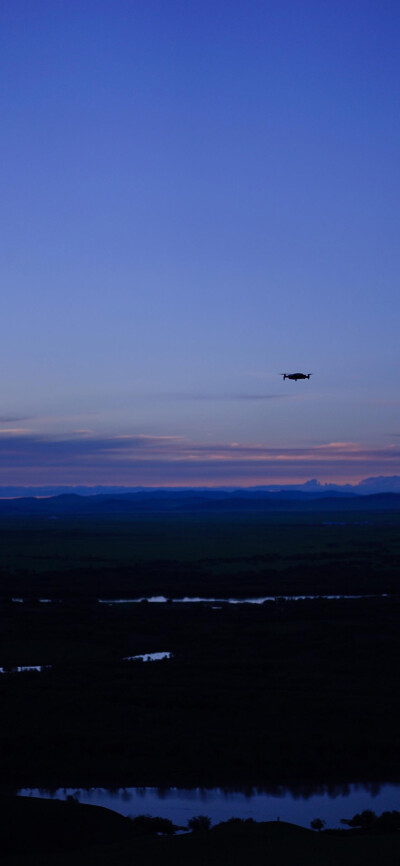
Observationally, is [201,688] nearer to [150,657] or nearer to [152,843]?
[150,657]

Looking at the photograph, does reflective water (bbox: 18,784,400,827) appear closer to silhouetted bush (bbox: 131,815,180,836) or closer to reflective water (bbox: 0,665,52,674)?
silhouetted bush (bbox: 131,815,180,836)

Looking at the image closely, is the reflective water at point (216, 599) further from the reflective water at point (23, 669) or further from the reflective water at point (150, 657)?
the reflective water at point (23, 669)

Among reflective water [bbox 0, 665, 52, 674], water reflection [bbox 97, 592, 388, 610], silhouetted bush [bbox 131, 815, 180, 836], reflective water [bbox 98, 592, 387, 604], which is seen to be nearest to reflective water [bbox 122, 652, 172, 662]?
reflective water [bbox 0, 665, 52, 674]

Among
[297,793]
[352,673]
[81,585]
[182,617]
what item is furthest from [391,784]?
[81,585]

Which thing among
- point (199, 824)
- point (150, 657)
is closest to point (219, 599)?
point (150, 657)

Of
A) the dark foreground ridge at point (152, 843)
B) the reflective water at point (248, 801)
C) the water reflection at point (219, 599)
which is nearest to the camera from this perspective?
the dark foreground ridge at point (152, 843)

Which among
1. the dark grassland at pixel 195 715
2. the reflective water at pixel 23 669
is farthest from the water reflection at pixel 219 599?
the reflective water at pixel 23 669
